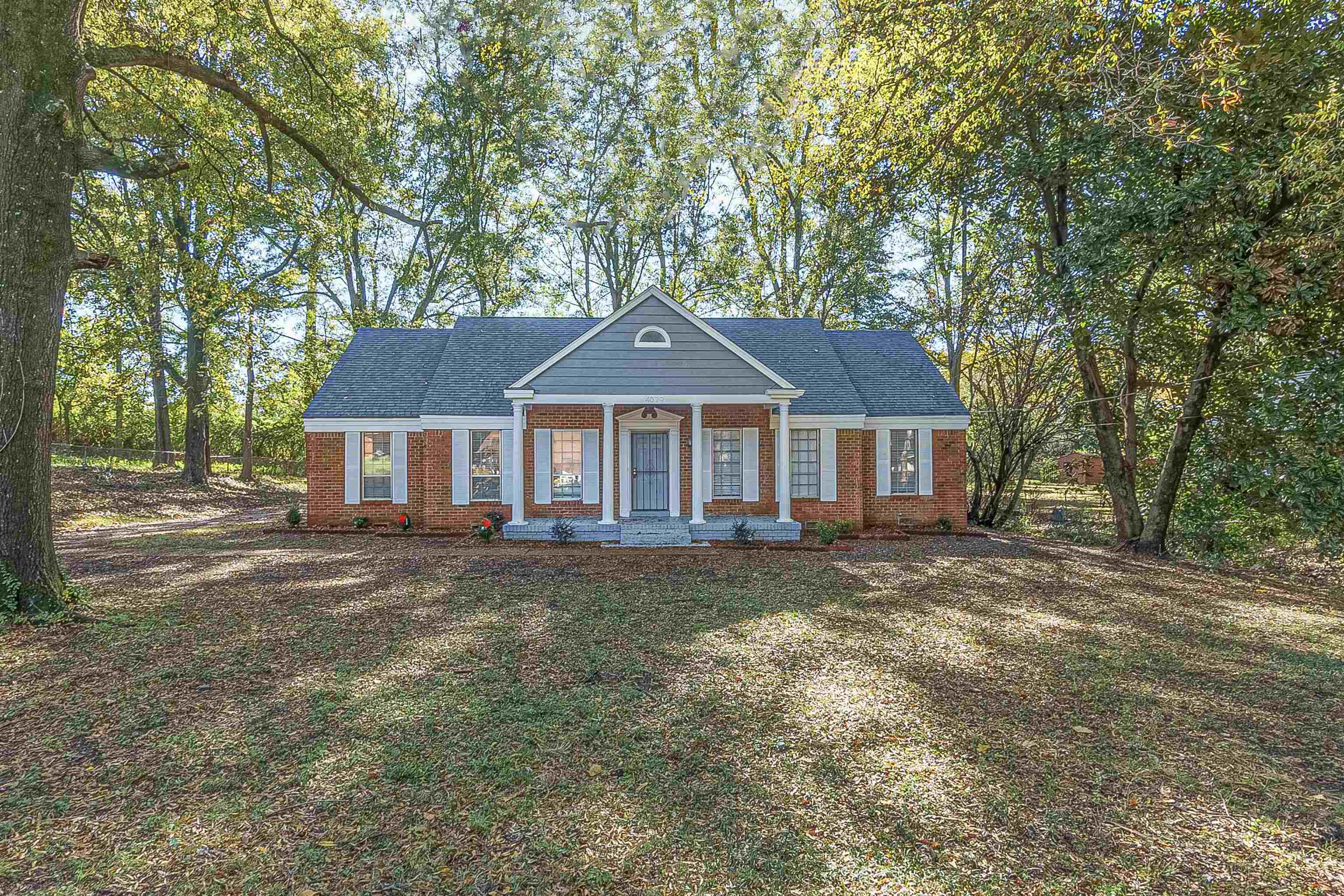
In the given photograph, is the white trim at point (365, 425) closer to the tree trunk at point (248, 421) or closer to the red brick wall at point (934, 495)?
the tree trunk at point (248, 421)

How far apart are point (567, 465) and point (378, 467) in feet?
15.8

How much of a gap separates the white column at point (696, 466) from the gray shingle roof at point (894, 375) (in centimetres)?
454

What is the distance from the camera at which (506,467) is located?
14.1 m

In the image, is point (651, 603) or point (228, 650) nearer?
point (228, 650)

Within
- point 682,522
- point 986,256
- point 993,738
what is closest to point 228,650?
point 993,738

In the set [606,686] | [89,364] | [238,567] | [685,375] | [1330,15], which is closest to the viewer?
[606,686]

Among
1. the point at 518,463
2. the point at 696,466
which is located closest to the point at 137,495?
the point at 518,463

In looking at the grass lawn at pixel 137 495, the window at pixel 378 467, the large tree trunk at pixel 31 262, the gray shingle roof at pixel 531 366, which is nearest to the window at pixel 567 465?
the gray shingle roof at pixel 531 366

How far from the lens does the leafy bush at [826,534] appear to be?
483 inches

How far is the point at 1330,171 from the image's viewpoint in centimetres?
611

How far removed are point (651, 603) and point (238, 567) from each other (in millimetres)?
7091

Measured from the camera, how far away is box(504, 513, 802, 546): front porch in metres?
12.4

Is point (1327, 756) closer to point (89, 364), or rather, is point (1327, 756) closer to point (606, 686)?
point (606, 686)

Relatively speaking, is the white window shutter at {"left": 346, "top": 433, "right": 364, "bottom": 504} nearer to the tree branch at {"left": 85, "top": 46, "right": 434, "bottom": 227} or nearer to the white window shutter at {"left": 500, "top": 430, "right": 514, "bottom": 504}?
the white window shutter at {"left": 500, "top": 430, "right": 514, "bottom": 504}
